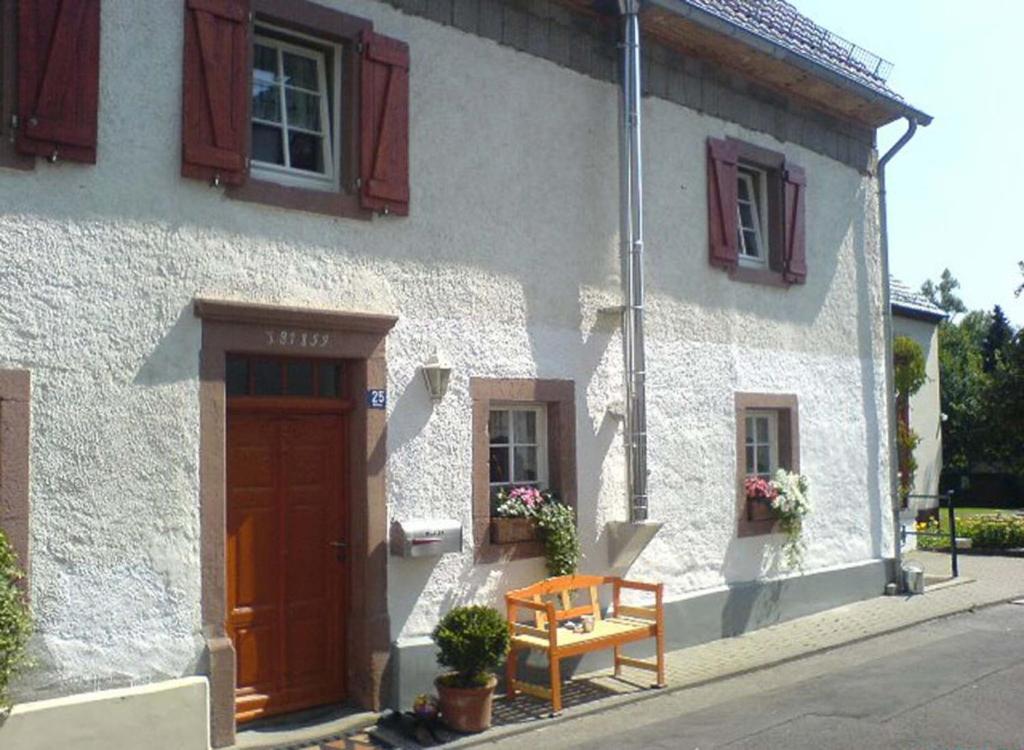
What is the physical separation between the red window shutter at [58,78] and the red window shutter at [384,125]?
77.5 inches

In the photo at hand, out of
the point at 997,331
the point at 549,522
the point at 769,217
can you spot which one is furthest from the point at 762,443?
the point at 997,331

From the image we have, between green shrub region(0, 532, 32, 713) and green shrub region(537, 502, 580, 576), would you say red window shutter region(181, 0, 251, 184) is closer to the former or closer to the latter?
green shrub region(0, 532, 32, 713)

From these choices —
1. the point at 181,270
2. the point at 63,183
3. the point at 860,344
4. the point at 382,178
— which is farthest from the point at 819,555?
the point at 63,183

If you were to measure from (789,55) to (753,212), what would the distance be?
1.74 m

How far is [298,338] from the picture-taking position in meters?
7.51

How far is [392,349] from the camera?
805 cm

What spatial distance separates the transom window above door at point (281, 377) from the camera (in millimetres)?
7449

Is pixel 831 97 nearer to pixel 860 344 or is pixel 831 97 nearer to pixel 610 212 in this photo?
pixel 860 344

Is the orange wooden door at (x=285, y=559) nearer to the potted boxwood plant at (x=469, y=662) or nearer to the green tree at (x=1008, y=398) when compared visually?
the potted boxwood plant at (x=469, y=662)

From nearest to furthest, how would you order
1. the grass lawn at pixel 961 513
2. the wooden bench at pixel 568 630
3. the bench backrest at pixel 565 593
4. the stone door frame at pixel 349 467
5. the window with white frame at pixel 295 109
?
the stone door frame at pixel 349 467
the window with white frame at pixel 295 109
the wooden bench at pixel 568 630
the bench backrest at pixel 565 593
the grass lawn at pixel 961 513

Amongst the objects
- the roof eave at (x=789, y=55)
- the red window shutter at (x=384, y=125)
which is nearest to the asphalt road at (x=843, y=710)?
the red window shutter at (x=384, y=125)

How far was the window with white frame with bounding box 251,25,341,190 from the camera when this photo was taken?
768cm

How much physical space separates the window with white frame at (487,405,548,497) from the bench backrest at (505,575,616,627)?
0.88 metres

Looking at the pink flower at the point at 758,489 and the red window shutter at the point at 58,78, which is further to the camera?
the pink flower at the point at 758,489
